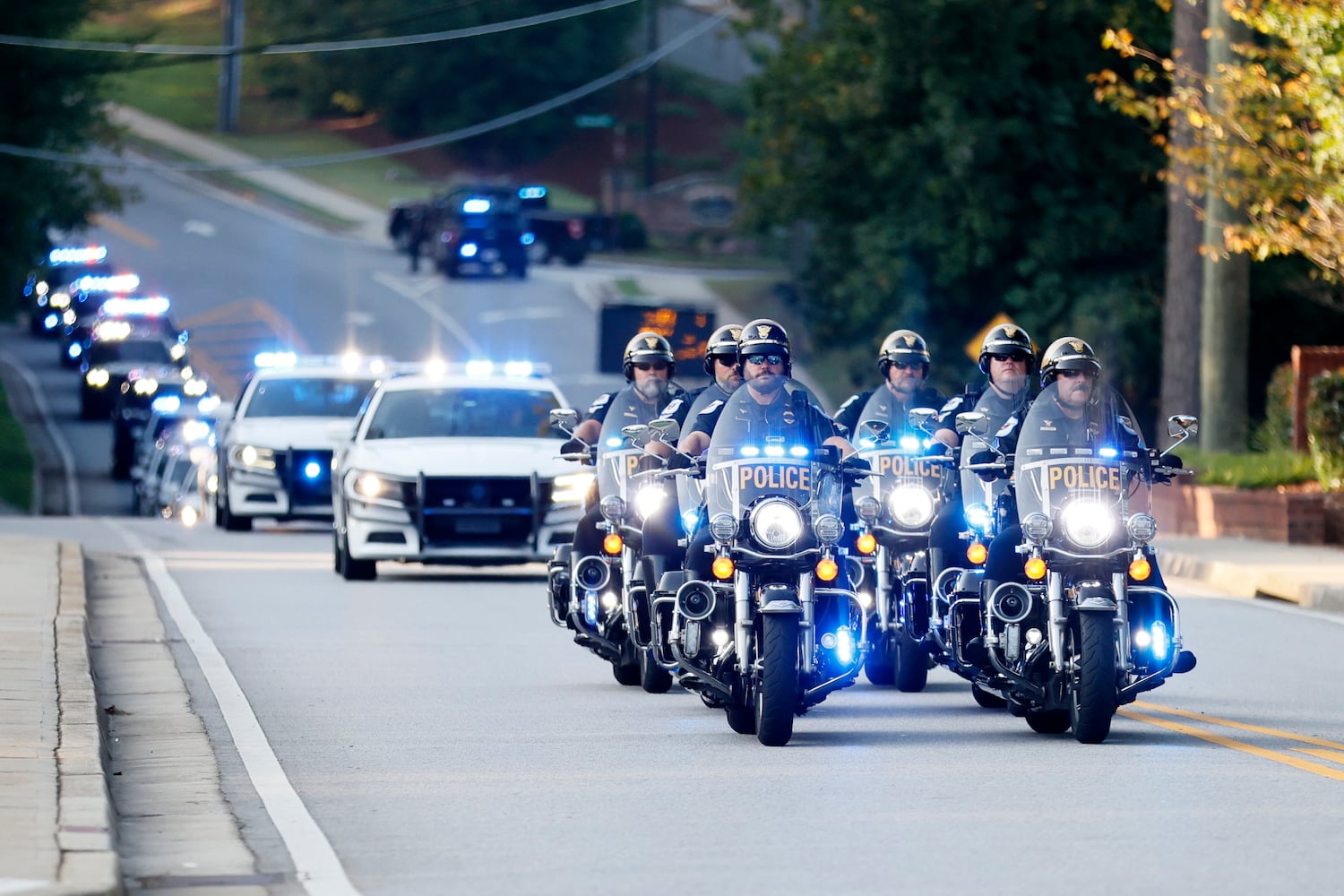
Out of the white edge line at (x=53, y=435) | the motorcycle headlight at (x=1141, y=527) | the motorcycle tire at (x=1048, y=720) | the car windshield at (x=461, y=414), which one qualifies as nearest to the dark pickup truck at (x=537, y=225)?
the white edge line at (x=53, y=435)

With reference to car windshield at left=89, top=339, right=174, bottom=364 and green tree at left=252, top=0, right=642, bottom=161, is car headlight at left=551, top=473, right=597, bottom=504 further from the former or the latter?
green tree at left=252, top=0, right=642, bottom=161

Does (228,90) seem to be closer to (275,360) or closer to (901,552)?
(275,360)

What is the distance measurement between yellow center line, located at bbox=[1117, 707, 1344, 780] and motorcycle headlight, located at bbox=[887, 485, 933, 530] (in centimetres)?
157

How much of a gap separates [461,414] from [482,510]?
1665 mm

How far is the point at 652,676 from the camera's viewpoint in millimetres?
14250

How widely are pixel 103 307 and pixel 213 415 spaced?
1452cm

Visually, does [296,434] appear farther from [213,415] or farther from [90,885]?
[90,885]

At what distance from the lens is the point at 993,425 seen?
13.8 meters

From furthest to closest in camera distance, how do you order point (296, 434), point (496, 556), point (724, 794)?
point (296, 434), point (496, 556), point (724, 794)

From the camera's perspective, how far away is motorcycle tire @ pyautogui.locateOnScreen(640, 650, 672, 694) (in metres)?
14.1

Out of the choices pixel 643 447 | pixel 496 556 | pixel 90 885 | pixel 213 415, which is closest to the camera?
pixel 90 885

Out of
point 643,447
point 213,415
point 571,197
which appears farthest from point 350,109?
point 643,447

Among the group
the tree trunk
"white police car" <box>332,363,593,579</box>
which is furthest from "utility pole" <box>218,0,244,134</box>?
"white police car" <box>332,363,593,579</box>

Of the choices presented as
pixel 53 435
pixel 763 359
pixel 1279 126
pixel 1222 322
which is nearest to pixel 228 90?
pixel 53 435
